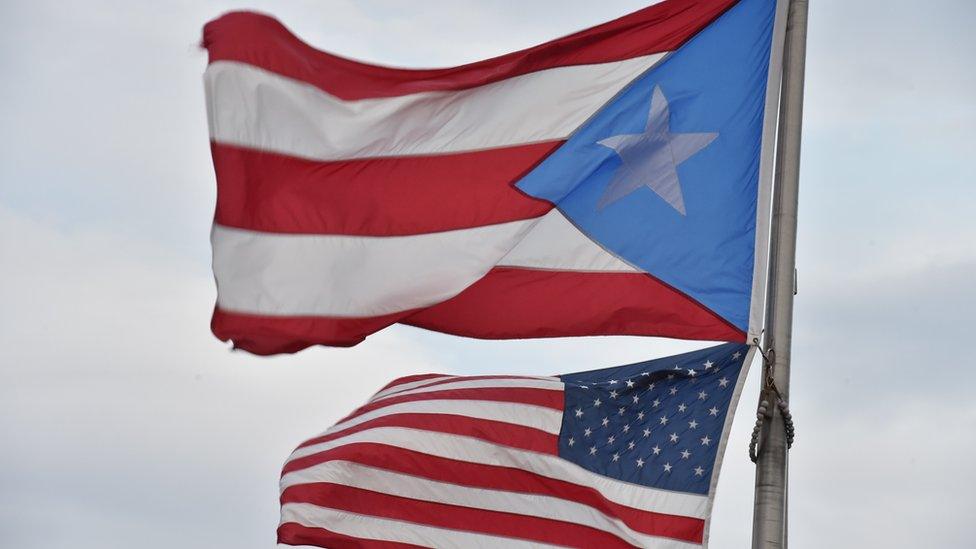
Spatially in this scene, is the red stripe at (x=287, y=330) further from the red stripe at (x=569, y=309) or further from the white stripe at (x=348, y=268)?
the red stripe at (x=569, y=309)

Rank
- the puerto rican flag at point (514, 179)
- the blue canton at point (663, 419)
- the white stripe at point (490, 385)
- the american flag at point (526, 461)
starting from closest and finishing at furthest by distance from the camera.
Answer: the puerto rican flag at point (514, 179) → the blue canton at point (663, 419) → the american flag at point (526, 461) → the white stripe at point (490, 385)

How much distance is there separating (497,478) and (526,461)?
418 millimetres

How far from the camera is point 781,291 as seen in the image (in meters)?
11.5

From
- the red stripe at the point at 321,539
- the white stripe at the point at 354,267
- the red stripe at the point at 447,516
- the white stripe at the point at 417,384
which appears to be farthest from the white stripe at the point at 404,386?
the white stripe at the point at 354,267

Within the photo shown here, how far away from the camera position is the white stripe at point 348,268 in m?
10.7

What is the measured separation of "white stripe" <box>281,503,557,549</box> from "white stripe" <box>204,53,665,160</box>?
4.30 m

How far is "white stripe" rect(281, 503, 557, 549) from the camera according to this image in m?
14.2

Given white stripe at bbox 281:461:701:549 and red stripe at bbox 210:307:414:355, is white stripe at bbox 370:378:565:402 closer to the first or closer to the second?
white stripe at bbox 281:461:701:549

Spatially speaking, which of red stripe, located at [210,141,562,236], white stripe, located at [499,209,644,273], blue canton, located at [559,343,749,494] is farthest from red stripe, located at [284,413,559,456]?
red stripe, located at [210,141,562,236]

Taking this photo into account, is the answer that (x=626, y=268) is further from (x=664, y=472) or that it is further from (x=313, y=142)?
(x=313, y=142)

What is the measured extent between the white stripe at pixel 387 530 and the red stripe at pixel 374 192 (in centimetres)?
389

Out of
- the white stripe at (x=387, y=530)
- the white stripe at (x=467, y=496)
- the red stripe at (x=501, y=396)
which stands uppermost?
the red stripe at (x=501, y=396)

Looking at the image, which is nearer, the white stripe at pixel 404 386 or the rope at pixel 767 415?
the rope at pixel 767 415

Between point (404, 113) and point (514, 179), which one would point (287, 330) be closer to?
point (404, 113)
